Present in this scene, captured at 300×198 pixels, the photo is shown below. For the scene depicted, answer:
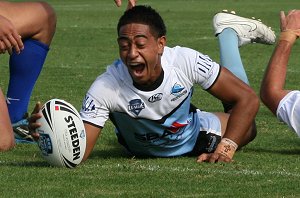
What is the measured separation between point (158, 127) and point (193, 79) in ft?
1.46

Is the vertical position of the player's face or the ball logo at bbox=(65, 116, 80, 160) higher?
the player's face

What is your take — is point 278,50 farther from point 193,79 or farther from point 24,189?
point 24,189

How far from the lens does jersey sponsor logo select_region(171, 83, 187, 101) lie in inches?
334

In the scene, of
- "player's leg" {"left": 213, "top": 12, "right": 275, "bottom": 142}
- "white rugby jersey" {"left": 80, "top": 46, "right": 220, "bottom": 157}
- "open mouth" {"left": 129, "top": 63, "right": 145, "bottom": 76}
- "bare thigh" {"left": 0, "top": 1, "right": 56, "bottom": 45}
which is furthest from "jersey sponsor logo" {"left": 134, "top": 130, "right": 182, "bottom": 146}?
"bare thigh" {"left": 0, "top": 1, "right": 56, "bottom": 45}

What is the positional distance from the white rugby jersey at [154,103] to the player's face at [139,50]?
0.58 ft

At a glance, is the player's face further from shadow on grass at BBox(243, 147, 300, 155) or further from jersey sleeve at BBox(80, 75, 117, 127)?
shadow on grass at BBox(243, 147, 300, 155)

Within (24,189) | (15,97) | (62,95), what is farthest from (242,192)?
(62,95)

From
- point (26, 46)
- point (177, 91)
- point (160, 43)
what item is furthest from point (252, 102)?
point (26, 46)

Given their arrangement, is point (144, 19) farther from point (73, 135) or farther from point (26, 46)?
point (26, 46)

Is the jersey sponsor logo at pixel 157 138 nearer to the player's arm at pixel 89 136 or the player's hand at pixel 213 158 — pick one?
the player's hand at pixel 213 158

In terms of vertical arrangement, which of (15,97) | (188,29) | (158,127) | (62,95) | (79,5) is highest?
(158,127)

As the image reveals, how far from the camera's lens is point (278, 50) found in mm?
8695

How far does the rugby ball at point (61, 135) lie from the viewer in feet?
26.4

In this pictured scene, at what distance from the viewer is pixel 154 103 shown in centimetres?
843
